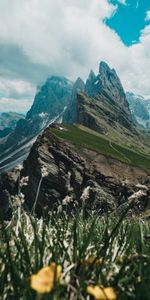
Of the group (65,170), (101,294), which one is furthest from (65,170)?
(101,294)

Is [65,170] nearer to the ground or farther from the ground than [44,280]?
nearer to the ground

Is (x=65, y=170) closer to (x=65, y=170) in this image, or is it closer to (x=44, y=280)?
(x=65, y=170)

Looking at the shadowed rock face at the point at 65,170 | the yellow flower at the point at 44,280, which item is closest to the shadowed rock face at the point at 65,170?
the shadowed rock face at the point at 65,170

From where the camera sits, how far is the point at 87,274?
3020 mm

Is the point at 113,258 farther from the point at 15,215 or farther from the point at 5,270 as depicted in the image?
the point at 15,215

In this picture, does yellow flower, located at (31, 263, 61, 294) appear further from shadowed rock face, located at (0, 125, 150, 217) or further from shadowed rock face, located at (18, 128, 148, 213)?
shadowed rock face, located at (18, 128, 148, 213)

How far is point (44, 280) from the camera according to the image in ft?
6.49

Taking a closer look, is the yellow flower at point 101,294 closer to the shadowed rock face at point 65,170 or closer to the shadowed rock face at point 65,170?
the shadowed rock face at point 65,170

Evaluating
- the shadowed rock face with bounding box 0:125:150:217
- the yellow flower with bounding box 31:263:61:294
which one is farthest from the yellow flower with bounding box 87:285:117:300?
the shadowed rock face with bounding box 0:125:150:217

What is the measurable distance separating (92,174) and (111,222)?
15930 cm

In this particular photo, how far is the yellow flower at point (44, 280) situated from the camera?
188 cm

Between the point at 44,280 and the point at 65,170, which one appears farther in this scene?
the point at 65,170

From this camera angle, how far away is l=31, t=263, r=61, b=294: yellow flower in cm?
188

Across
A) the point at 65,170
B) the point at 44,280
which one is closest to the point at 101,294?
the point at 44,280
